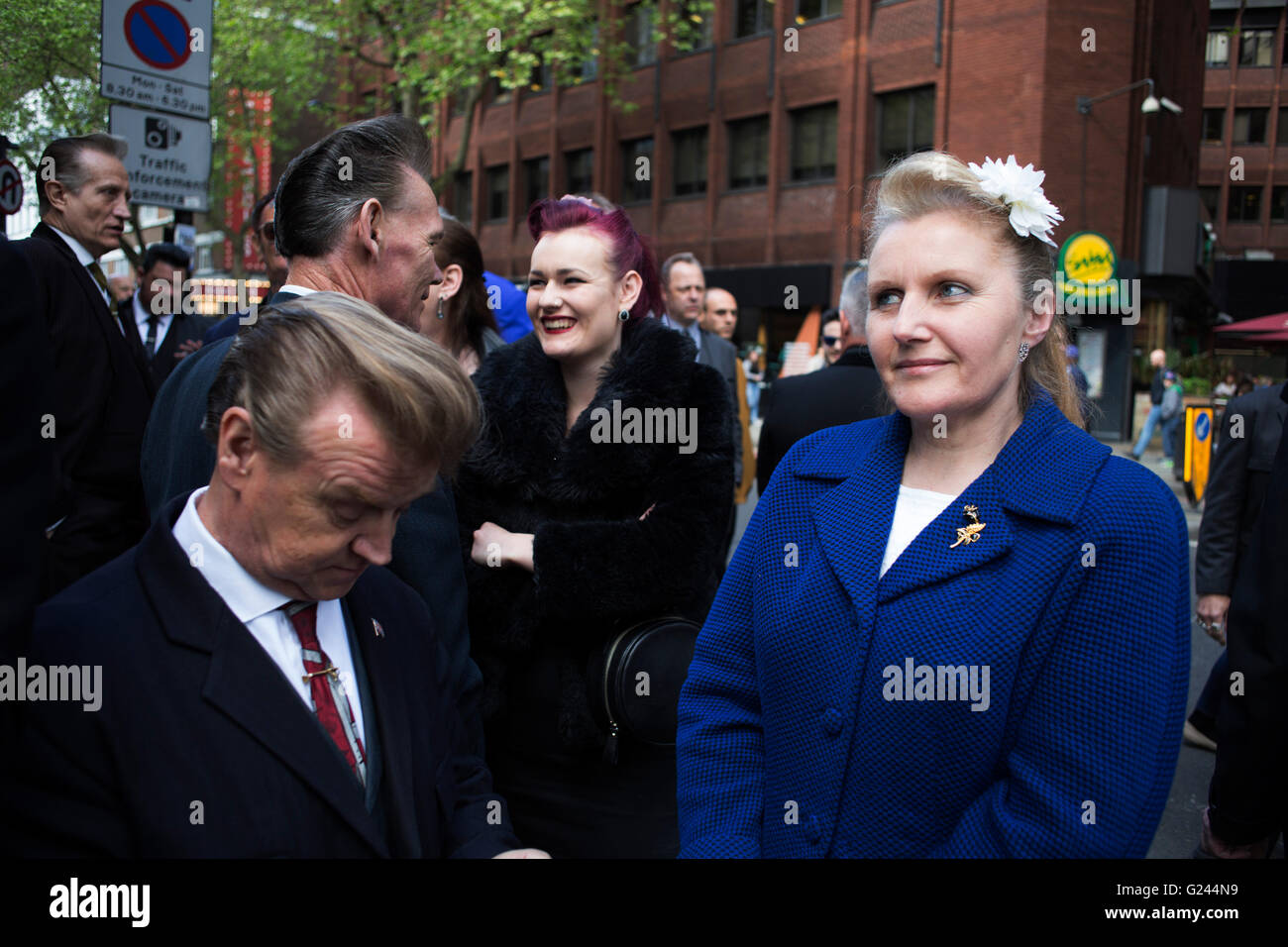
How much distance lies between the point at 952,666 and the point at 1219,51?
46.9m

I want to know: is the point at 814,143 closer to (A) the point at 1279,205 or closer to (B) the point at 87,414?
(B) the point at 87,414

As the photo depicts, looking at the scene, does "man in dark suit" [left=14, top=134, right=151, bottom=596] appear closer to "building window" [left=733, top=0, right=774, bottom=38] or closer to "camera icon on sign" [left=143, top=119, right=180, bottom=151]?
"camera icon on sign" [left=143, top=119, right=180, bottom=151]

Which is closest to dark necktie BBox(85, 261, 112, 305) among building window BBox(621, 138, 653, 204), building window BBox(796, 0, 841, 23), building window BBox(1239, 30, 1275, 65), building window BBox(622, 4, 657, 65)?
building window BBox(796, 0, 841, 23)

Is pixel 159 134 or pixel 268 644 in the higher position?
pixel 159 134

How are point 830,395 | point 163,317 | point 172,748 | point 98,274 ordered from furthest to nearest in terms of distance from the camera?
point 163,317 → point 830,395 → point 98,274 → point 172,748

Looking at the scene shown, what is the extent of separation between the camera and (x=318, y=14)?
65.3ft

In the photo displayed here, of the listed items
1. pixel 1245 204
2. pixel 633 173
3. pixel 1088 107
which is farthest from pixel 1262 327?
pixel 1245 204

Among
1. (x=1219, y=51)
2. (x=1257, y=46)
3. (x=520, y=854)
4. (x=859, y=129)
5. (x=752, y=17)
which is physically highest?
→ (x=1257, y=46)

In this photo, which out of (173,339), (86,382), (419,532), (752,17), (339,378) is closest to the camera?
Answer: (339,378)

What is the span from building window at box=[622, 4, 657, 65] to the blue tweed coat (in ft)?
93.0

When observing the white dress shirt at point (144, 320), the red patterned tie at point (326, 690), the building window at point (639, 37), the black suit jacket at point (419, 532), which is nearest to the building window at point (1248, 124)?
the building window at point (639, 37)

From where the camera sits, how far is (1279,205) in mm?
45406
